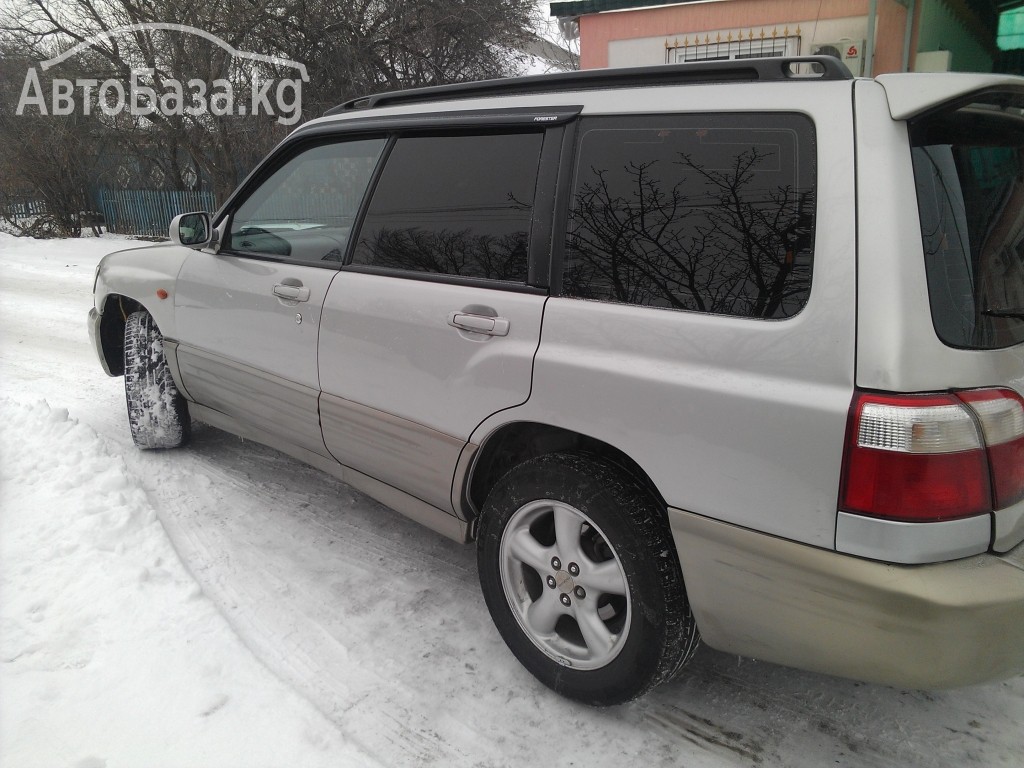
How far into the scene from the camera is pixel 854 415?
5.38 ft

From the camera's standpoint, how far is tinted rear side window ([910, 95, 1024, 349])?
1701 millimetres

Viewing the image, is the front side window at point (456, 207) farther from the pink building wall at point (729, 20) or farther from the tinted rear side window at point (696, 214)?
the pink building wall at point (729, 20)

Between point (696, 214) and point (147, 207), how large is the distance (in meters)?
20.7

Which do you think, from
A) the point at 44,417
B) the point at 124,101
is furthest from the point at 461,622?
the point at 124,101

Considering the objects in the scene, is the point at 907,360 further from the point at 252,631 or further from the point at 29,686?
the point at 29,686

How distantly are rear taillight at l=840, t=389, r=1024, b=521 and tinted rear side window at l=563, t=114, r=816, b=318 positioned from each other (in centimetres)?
34

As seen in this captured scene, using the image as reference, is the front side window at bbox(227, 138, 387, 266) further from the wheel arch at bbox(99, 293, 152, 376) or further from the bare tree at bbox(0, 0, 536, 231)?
the bare tree at bbox(0, 0, 536, 231)

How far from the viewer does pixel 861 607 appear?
1.70 metres

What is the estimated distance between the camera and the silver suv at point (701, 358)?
166cm

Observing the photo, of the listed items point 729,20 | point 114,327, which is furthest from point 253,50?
point 114,327

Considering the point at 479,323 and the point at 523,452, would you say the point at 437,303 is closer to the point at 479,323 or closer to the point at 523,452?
the point at 479,323

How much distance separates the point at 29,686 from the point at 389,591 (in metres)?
1.26

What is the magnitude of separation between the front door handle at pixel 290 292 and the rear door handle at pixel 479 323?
0.91 metres

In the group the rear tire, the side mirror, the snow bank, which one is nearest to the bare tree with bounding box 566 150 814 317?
the snow bank
